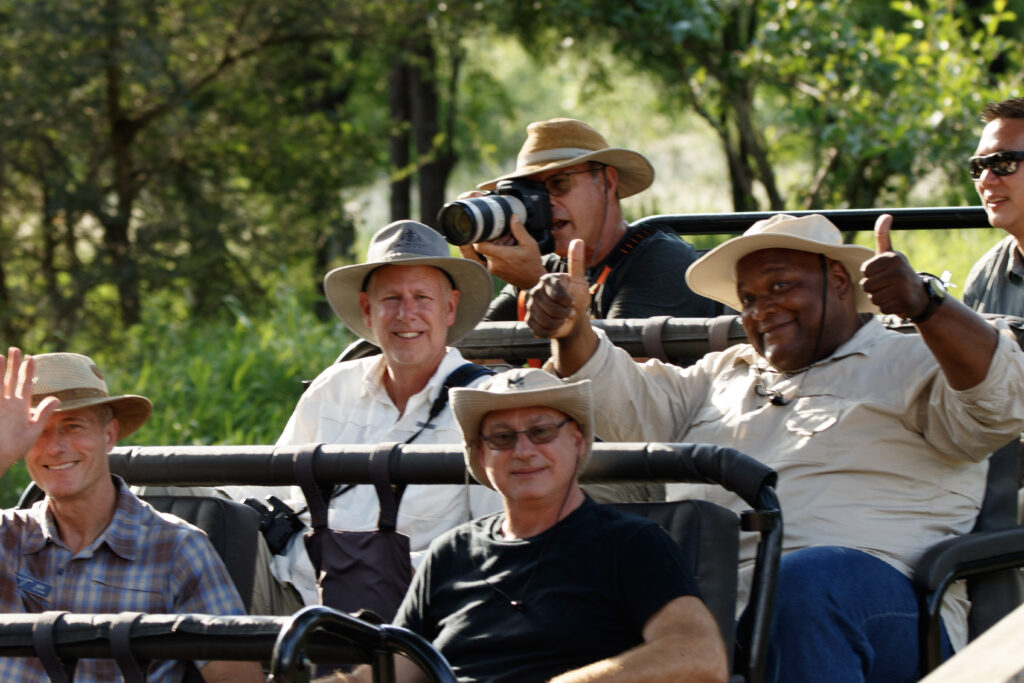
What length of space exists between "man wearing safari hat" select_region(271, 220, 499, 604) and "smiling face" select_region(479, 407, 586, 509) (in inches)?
25.2

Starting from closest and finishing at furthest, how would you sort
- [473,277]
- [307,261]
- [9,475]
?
[473,277] → [9,475] → [307,261]

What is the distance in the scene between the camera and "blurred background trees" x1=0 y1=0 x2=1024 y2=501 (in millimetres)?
8984

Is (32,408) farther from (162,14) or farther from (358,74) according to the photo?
(358,74)

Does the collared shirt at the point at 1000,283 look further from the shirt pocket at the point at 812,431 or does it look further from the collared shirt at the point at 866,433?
the shirt pocket at the point at 812,431

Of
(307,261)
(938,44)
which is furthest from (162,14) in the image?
(938,44)

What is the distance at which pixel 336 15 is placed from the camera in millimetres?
10453

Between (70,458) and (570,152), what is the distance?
78.9 inches

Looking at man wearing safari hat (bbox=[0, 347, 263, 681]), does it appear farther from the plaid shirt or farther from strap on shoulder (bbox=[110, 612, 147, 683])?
strap on shoulder (bbox=[110, 612, 147, 683])

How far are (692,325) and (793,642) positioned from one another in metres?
1.32

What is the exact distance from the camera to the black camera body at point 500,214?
3.89 meters

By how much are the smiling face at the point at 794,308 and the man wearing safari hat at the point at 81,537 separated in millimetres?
1399

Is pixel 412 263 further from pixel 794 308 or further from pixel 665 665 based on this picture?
pixel 665 665

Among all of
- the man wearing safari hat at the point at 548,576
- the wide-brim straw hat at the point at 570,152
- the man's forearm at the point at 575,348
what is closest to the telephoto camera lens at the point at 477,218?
A: the wide-brim straw hat at the point at 570,152

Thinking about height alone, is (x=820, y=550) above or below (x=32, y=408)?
below
